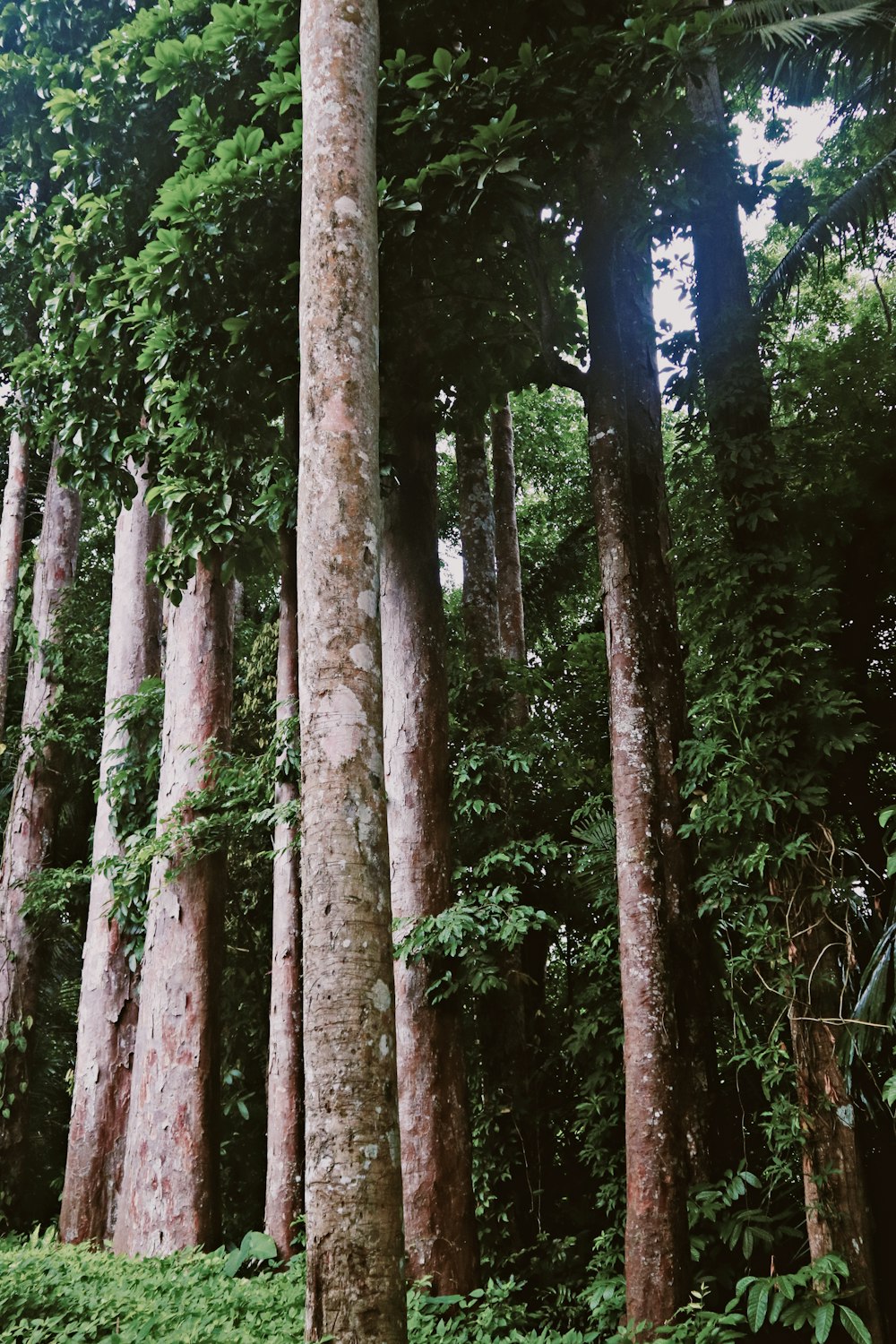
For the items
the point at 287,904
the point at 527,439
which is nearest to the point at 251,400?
the point at 287,904

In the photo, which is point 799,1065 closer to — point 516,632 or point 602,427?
point 602,427

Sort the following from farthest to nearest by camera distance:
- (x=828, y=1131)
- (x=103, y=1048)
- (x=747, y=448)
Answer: (x=103, y=1048), (x=747, y=448), (x=828, y=1131)

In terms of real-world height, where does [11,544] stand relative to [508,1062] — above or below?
above

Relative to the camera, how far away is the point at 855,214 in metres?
10.9

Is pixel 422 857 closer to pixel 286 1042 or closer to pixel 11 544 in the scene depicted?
pixel 286 1042

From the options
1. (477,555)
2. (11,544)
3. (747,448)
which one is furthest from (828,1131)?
(11,544)

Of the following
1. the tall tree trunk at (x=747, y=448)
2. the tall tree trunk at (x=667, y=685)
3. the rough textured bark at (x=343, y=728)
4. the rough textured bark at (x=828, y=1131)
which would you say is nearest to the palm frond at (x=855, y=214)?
the tall tree trunk at (x=747, y=448)

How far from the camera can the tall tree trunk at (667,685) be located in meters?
5.52

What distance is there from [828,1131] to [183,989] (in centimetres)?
459

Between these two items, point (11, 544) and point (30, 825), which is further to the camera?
point (30, 825)

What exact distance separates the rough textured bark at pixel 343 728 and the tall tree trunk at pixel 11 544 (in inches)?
284

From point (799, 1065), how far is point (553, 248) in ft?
19.5

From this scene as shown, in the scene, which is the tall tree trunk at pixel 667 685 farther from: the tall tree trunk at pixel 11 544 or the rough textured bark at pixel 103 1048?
the tall tree trunk at pixel 11 544

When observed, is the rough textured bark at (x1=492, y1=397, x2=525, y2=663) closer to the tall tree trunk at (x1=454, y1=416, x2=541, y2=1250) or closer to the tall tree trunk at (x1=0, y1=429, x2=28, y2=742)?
the tall tree trunk at (x1=454, y1=416, x2=541, y2=1250)
